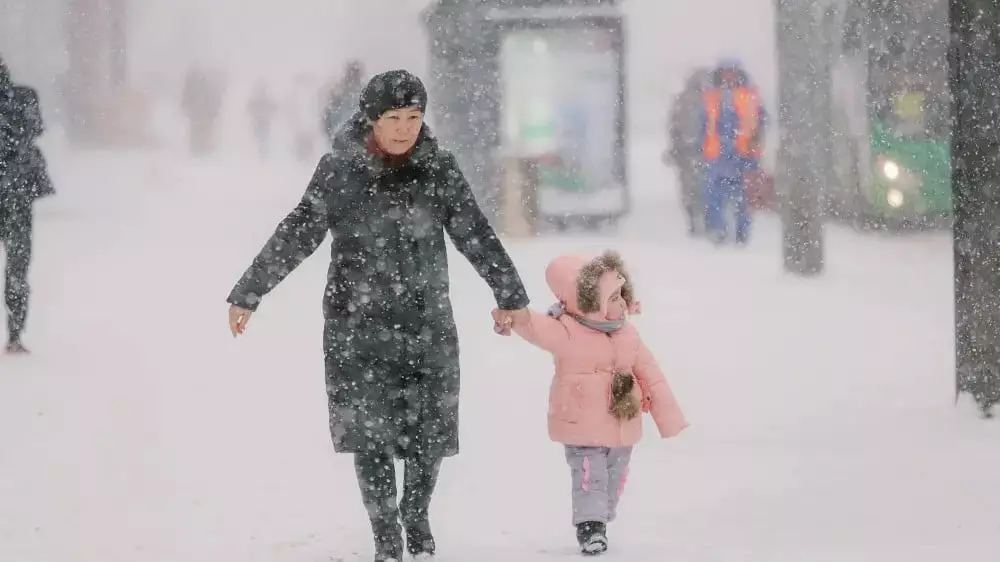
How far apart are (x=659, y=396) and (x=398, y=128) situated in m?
1.21

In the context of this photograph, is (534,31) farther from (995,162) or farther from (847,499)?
(847,499)

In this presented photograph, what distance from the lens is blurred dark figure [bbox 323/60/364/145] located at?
1934 cm

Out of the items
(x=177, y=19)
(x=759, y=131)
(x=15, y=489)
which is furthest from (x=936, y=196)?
(x=177, y=19)

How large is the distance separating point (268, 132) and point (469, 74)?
19.7 m

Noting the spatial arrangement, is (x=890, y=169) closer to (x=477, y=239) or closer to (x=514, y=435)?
(x=514, y=435)

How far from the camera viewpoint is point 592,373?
5301 mm

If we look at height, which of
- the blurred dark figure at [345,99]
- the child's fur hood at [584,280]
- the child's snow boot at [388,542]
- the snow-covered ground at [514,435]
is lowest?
the snow-covered ground at [514,435]

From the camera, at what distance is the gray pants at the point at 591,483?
5340 mm

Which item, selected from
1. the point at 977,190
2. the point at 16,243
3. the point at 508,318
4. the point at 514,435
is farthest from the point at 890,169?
the point at 508,318

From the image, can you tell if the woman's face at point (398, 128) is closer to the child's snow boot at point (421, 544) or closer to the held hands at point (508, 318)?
the held hands at point (508, 318)

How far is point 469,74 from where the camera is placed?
17.7m

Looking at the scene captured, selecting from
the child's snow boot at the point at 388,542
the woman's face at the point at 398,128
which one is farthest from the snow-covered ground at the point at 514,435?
the woman's face at the point at 398,128

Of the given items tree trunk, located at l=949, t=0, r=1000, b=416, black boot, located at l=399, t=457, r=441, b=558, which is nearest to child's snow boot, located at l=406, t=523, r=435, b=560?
black boot, located at l=399, t=457, r=441, b=558

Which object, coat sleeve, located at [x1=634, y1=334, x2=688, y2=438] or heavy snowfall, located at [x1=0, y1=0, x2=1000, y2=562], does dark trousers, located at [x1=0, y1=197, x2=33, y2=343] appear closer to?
heavy snowfall, located at [x1=0, y1=0, x2=1000, y2=562]
